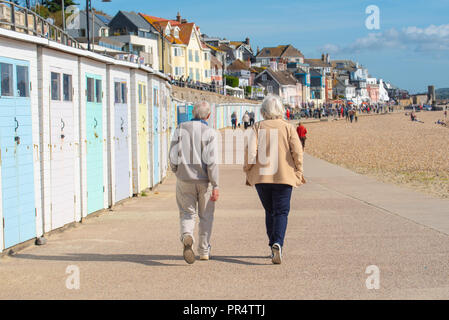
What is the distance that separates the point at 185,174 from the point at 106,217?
3.93 metres

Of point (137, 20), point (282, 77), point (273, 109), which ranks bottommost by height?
point (273, 109)

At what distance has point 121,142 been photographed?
12.2 m

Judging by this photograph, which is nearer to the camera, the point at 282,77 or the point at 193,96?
the point at 193,96

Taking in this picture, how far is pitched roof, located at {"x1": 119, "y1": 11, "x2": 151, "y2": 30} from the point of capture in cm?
7106

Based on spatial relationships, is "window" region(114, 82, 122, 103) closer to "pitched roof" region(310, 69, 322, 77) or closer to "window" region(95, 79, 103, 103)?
"window" region(95, 79, 103, 103)

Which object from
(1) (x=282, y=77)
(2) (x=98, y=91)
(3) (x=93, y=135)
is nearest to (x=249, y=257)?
(3) (x=93, y=135)

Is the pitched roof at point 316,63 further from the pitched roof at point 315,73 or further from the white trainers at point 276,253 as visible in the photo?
the white trainers at point 276,253

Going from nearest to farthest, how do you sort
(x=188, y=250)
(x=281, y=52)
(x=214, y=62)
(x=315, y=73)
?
1. (x=188, y=250)
2. (x=214, y=62)
3. (x=281, y=52)
4. (x=315, y=73)

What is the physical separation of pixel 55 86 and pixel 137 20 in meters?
66.2

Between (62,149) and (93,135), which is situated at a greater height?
(93,135)


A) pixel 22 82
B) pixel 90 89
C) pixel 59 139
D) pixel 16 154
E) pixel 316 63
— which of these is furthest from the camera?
pixel 316 63

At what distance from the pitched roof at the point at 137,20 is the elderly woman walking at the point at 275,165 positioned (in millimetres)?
65812

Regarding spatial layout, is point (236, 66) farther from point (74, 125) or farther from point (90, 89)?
point (74, 125)
